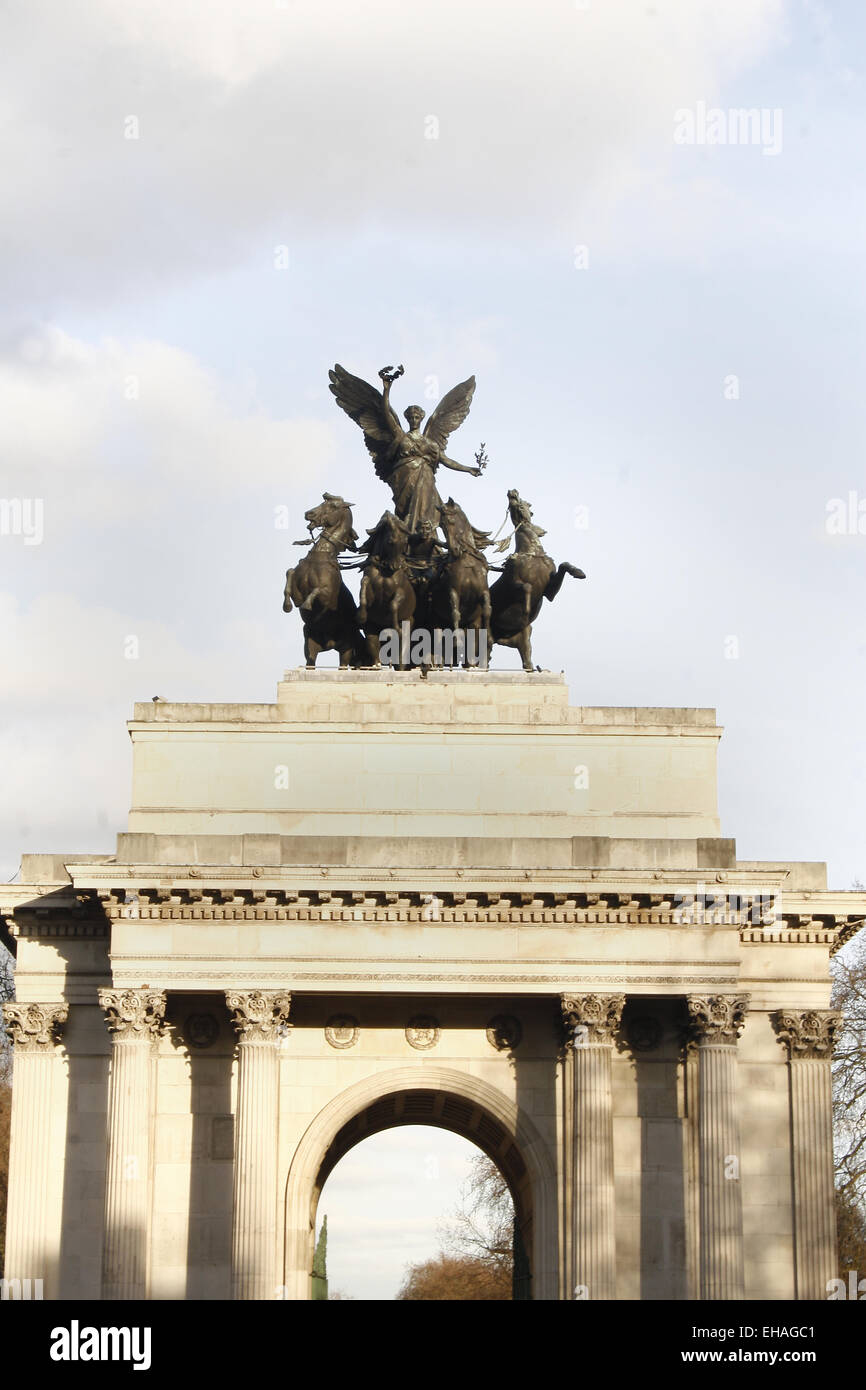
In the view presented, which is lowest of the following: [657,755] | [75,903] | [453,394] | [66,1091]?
[66,1091]

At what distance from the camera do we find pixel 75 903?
139 ft

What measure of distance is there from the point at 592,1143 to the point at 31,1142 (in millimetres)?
9819

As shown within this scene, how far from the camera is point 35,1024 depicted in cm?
4241

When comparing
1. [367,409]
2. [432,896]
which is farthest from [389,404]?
[432,896]

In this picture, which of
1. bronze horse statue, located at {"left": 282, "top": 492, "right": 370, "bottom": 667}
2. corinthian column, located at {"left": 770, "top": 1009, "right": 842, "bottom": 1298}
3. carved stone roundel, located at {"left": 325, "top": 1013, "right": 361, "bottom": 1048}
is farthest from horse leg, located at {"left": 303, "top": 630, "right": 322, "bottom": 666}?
corinthian column, located at {"left": 770, "top": 1009, "right": 842, "bottom": 1298}

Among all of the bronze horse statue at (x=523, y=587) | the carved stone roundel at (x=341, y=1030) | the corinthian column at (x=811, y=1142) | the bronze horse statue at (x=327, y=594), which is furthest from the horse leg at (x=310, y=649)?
the corinthian column at (x=811, y=1142)

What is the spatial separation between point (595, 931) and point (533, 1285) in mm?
6484

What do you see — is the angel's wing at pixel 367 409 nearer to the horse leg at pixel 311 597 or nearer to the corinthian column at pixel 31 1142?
the horse leg at pixel 311 597

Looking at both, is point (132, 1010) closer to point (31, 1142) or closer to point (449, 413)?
point (31, 1142)

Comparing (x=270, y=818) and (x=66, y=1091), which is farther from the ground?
(x=270, y=818)

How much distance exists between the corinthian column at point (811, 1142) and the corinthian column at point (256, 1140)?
29.8 feet

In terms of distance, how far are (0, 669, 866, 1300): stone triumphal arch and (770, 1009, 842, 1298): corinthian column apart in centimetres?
6
